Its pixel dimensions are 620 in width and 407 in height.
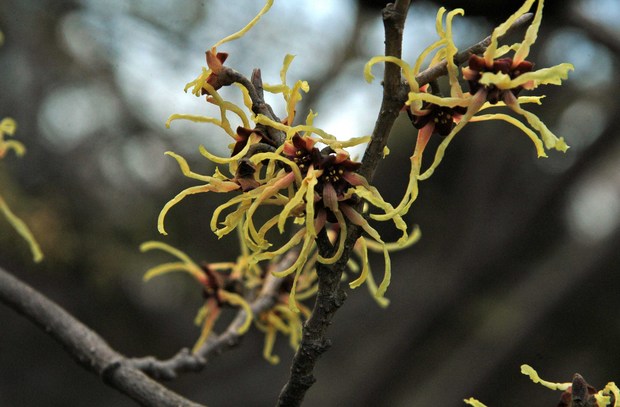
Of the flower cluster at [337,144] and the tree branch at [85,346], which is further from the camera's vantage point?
the tree branch at [85,346]

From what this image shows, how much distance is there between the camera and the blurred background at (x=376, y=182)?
2572mm

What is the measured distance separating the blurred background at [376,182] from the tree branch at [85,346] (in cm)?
137

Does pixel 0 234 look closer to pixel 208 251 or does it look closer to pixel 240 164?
pixel 208 251

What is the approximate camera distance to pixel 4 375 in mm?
3434

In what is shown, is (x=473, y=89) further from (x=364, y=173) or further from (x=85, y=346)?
(x=85, y=346)

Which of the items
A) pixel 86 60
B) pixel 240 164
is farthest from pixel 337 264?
pixel 86 60

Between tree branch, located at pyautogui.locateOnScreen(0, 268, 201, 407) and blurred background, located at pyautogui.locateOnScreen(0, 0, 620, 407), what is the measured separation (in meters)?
1.37

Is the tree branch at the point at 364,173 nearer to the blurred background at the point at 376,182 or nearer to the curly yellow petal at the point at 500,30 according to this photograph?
the curly yellow petal at the point at 500,30

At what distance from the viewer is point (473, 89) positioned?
0.57 metres

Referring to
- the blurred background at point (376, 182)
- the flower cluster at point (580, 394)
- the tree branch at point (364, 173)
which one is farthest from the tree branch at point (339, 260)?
the blurred background at point (376, 182)

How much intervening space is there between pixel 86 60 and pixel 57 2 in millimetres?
306

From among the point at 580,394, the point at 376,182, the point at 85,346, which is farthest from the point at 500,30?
the point at 376,182

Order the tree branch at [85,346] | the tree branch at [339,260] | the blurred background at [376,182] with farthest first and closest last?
1. the blurred background at [376,182]
2. the tree branch at [85,346]
3. the tree branch at [339,260]

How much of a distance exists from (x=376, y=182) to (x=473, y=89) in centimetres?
232
